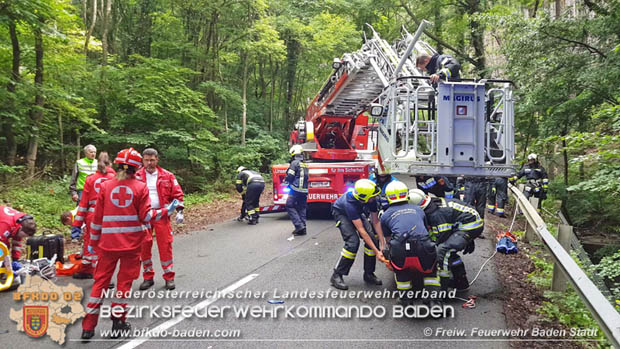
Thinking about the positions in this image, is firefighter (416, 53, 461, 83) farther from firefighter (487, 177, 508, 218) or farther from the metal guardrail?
firefighter (487, 177, 508, 218)

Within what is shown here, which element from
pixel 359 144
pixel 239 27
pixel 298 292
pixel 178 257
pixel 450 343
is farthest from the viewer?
pixel 239 27

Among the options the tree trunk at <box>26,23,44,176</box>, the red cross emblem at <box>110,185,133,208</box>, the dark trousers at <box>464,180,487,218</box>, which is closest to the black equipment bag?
the red cross emblem at <box>110,185,133,208</box>

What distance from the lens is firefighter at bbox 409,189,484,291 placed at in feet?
16.3

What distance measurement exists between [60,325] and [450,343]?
3.80 m

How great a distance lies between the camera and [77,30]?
11781mm

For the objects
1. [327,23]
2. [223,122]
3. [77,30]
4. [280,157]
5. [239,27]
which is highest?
[327,23]

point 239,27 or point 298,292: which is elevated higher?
point 239,27

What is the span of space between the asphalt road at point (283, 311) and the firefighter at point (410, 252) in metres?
0.40

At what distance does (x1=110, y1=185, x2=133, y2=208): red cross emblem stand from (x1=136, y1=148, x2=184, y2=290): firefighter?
1.31 metres

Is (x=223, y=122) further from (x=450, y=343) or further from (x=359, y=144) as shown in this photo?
(x=450, y=343)

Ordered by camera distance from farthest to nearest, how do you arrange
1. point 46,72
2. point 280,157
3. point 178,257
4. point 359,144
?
point 280,157 → point 359,144 → point 46,72 → point 178,257

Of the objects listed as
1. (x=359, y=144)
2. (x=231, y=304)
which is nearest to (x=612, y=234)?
(x=359, y=144)

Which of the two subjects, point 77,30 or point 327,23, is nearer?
point 77,30

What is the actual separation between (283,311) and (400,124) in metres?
4.16
